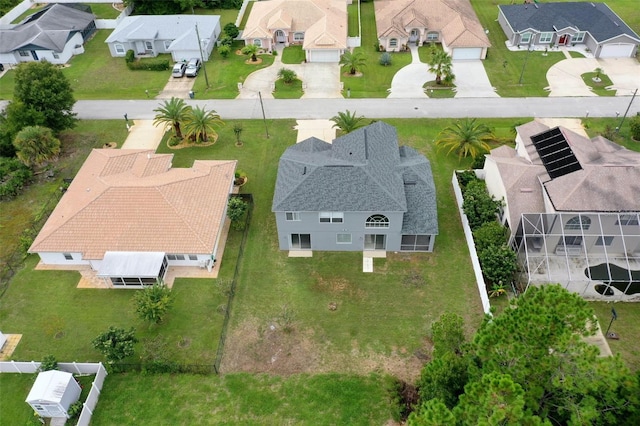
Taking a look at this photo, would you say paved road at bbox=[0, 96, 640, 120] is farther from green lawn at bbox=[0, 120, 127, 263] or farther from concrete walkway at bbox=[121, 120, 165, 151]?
green lawn at bbox=[0, 120, 127, 263]

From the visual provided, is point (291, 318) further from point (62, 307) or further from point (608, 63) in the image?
point (608, 63)

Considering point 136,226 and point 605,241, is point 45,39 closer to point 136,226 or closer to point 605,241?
point 136,226

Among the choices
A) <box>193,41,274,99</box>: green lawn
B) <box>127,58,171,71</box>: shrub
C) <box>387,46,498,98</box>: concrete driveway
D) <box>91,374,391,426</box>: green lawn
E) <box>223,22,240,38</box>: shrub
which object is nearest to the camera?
<box>91,374,391,426</box>: green lawn

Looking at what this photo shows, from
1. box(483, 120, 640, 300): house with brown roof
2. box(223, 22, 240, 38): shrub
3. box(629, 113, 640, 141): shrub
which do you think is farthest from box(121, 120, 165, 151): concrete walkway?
box(629, 113, 640, 141): shrub

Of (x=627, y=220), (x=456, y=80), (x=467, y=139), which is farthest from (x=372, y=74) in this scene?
(x=627, y=220)

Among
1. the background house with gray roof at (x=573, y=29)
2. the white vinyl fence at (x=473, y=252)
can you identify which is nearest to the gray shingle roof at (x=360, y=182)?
the white vinyl fence at (x=473, y=252)

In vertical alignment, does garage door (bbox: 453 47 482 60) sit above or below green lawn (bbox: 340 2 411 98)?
above

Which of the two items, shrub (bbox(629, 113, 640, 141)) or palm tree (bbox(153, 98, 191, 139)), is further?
A: palm tree (bbox(153, 98, 191, 139))
